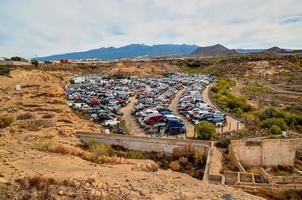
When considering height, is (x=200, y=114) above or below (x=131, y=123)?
above

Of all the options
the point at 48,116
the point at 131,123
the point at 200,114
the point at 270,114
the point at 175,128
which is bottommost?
the point at 131,123

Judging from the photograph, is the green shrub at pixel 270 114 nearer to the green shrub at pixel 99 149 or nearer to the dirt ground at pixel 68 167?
the dirt ground at pixel 68 167

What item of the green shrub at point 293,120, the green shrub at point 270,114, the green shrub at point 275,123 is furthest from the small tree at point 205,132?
the green shrub at point 270,114

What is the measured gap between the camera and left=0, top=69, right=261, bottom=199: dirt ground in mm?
16375

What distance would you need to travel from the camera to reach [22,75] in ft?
206

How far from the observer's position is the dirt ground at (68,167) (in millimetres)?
16375

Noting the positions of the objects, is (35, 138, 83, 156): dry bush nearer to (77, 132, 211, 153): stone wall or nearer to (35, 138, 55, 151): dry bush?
(35, 138, 55, 151): dry bush

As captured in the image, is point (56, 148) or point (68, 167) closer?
point (68, 167)

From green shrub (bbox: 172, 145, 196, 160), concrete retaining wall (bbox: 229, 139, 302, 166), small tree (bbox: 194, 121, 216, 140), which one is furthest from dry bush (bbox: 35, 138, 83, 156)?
concrete retaining wall (bbox: 229, 139, 302, 166)

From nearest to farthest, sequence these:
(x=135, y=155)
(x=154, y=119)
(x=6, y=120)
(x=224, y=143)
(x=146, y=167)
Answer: (x=146, y=167)
(x=135, y=155)
(x=224, y=143)
(x=6, y=120)
(x=154, y=119)

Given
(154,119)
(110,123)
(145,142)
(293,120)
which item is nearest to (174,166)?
(145,142)

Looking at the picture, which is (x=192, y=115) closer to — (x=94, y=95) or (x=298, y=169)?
(x=298, y=169)

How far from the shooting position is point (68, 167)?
67.1 ft

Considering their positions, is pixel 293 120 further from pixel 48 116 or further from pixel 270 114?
pixel 48 116
